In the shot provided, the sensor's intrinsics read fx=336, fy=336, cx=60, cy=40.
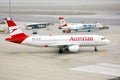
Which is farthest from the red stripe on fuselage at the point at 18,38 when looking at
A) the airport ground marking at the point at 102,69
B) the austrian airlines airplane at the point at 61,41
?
the airport ground marking at the point at 102,69

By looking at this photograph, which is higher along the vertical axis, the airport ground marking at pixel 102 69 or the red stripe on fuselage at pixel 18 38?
the red stripe on fuselage at pixel 18 38

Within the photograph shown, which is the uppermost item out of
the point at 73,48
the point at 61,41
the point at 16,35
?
the point at 16,35

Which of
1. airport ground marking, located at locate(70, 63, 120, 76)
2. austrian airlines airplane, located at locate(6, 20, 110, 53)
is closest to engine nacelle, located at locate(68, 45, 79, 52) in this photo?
austrian airlines airplane, located at locate(6, 20, 110, 53)

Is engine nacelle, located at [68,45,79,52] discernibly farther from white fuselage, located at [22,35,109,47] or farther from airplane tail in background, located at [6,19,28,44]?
airplane tail in background, located at [6,19,28,44]

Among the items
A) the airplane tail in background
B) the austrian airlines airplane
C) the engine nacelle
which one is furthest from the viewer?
the airplane tail in background

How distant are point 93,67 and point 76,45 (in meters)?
13.3

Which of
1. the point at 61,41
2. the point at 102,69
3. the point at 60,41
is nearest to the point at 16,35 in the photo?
the point at 60,41

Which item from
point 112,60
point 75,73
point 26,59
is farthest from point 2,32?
point 75,73

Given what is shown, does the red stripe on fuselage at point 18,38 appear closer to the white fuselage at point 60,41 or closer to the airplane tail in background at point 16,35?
the airplane tail in background at point 16,35

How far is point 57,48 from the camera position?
68.7 metres

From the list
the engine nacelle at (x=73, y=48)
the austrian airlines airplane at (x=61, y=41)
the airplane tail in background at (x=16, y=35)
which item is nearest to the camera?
the engine nacelle at (x=73, y=48)

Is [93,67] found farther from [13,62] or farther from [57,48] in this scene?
[57,48]

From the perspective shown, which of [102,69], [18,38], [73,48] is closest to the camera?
[102,69]

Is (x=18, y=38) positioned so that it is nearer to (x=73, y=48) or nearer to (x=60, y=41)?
(x=60, y=41)
